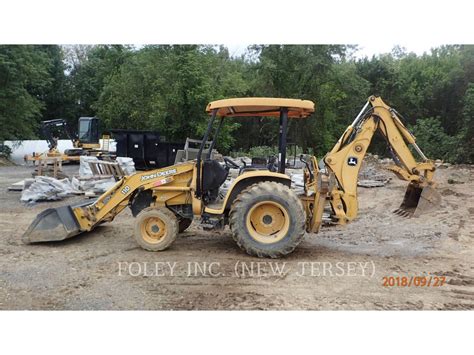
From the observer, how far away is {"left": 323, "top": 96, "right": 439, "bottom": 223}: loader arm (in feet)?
18.8

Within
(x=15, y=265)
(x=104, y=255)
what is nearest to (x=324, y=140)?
(x=104, y=255)

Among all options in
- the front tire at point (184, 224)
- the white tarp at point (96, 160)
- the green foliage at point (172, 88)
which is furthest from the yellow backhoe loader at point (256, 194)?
the green foliage at point (172, 88)

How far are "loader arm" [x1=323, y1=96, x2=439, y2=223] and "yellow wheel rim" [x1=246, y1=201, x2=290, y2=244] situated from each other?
31.3 inches

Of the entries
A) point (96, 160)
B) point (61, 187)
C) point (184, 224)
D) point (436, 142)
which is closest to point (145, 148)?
point (96, 160)

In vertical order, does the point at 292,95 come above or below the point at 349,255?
above

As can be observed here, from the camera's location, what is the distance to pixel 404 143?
602 cm

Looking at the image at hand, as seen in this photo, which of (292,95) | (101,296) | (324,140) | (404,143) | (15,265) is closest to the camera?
(101,296)

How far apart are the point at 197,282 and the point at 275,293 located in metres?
0.89

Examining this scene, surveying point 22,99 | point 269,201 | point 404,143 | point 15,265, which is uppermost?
point 22,99

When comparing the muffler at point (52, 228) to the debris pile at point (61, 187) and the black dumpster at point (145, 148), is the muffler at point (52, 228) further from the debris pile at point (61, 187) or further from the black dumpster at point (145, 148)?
the black dumpster at point (145, 148)

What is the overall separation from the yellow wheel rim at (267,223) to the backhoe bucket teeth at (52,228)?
2.57 metres

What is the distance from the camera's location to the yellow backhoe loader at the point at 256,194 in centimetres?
532

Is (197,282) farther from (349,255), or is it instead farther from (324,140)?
(324,140)

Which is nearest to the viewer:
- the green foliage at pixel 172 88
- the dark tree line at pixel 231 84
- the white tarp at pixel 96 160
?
the white tarp at pixel 96 160
